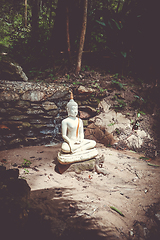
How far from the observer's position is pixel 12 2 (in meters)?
6.57

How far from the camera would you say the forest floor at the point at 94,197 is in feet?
5.61

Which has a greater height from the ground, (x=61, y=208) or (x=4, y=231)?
(x=4, y=231)

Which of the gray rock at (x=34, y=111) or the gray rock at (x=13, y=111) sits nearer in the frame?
the gray rock at (x=13, y=111)

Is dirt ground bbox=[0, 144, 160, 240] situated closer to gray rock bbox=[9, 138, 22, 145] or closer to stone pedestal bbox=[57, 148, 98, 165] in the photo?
stone pedestal bbox=[57, 148, 98, 165]

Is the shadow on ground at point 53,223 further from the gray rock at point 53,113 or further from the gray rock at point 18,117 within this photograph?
the gray rock at point 53,113

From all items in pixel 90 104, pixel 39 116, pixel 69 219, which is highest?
pixel 90 104

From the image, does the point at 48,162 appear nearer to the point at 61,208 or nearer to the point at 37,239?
the point at 61,208

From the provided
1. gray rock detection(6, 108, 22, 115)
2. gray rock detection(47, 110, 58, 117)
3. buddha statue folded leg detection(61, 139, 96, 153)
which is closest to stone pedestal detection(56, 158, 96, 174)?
buddha statue folded leg detection(61, 139, 96, 153)

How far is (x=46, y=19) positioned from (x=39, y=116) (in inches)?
215

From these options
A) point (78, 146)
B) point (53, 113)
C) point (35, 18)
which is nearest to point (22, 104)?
point (53, 113)

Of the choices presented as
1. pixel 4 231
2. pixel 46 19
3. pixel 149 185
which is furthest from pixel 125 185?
pixel 46 19

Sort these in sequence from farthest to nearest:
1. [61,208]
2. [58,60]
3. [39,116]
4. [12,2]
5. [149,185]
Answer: [12,2], [58,60], [39,116], [149,185], [61,208]

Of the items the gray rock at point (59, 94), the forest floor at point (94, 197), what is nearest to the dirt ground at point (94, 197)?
the forest floor at point (94, 197)

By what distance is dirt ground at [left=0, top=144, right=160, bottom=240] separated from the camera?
1.73m
